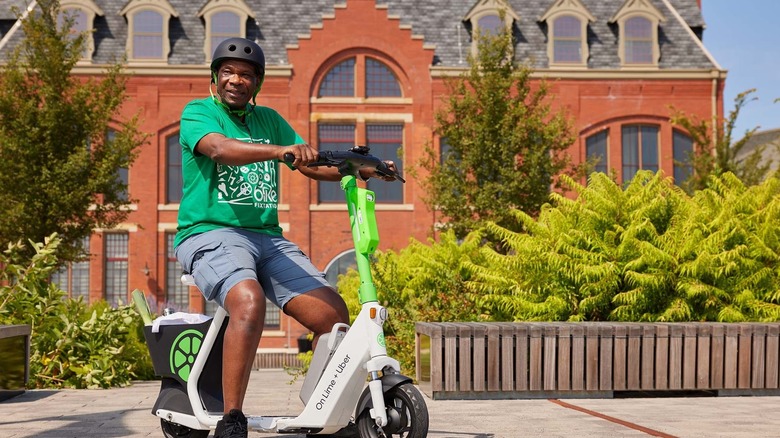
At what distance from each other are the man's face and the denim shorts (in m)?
0.61

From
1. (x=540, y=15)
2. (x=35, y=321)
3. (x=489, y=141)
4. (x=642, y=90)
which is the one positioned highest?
(x=540, y=15)

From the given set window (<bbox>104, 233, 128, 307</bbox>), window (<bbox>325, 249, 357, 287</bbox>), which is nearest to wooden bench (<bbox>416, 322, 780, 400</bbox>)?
window (<bbox>325, 249, 357, 287</bbox>)

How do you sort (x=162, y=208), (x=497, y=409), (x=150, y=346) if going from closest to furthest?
(x=150, y=346)
(x=497, y=409)
(x=162, y=208)

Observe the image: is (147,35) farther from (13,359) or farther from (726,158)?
(13,359)

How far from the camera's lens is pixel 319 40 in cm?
2942

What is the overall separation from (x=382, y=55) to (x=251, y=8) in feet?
15.2

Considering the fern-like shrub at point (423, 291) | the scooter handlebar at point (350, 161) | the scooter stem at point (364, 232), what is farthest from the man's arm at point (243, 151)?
the fern-like shrub at point (423, 291)

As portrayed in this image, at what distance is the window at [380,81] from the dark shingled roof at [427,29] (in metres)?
1.59

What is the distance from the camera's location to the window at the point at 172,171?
29.3 m

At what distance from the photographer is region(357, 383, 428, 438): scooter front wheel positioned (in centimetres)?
371

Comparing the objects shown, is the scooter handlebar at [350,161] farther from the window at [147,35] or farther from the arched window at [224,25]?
the window at [147,35]

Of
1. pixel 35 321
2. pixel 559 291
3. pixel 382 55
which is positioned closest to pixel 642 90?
pixel 382 55

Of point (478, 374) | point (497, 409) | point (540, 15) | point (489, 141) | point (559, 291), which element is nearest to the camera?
point (497, 409)

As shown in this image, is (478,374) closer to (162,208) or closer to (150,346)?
(150,346)
